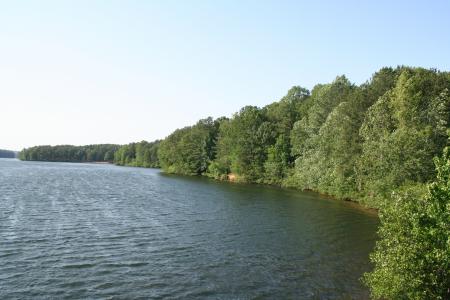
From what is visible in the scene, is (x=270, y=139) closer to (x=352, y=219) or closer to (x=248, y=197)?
(x=248, y=197)

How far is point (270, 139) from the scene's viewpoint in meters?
98.2

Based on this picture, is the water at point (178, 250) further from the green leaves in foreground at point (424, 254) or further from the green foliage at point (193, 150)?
the green foliage at point (193, 150)

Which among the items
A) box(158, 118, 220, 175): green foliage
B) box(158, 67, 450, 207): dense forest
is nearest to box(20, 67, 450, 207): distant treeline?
box(158, 67, 450, 207): dense forest

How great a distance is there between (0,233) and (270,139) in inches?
2864

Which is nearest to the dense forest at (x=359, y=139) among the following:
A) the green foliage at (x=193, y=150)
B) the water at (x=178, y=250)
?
the water at (x=178, y=250)

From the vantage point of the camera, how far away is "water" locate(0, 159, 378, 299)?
72.4ft

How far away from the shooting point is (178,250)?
29.8 metres

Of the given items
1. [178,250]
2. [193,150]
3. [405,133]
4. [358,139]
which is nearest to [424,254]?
[178,250]

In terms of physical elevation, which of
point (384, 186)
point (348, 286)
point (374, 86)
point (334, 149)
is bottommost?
point (348, 286)

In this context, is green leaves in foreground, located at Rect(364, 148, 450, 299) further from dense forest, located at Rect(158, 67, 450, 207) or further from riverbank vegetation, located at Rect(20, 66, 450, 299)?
dense forest, located at Rect(158, 67, 450, 207)

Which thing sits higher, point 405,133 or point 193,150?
point 193,150

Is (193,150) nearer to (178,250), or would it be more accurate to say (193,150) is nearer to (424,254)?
(178,250)

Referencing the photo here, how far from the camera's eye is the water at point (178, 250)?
22.1 m

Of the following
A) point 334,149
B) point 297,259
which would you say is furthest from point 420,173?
point 297,259
